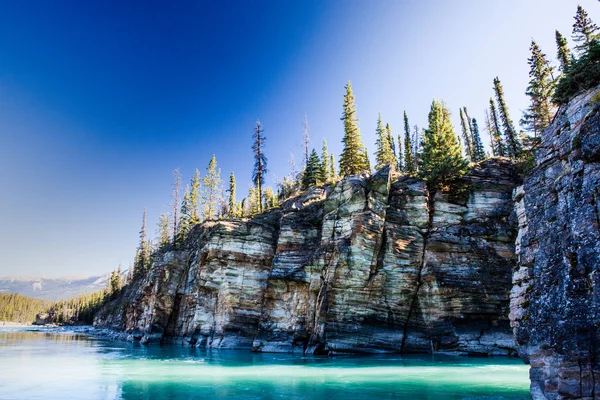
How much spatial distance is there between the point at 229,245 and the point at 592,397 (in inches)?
1355

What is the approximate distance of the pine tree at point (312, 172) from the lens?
5428 centimetres

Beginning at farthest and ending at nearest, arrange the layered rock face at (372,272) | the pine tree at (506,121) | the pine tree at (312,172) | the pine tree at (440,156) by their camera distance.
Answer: the pine tree at (312,172), the pine tree at (506,121), the pine tree at (440,156), the layered rock face at (372,272)

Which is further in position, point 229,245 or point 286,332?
point 229,245

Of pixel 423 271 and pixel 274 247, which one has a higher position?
pixel 274 247

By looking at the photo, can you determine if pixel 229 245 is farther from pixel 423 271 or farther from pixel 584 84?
pixel 584 84

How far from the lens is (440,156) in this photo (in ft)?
117

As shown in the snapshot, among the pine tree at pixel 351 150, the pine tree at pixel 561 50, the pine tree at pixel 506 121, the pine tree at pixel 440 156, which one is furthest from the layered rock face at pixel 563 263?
the pine tree at pixel 506 121

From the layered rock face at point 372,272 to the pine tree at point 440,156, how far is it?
122cm

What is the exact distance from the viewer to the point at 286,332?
34.6 metres

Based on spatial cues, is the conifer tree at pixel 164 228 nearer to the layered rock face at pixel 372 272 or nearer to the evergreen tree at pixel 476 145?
the layered rock face at pixel 372 272

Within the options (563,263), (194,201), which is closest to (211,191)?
(194,201)

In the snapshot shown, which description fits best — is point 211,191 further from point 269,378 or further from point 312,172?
point 269,378

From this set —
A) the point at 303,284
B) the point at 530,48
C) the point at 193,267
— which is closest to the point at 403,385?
the point at 303,284

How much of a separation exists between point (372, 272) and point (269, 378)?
574 inches
